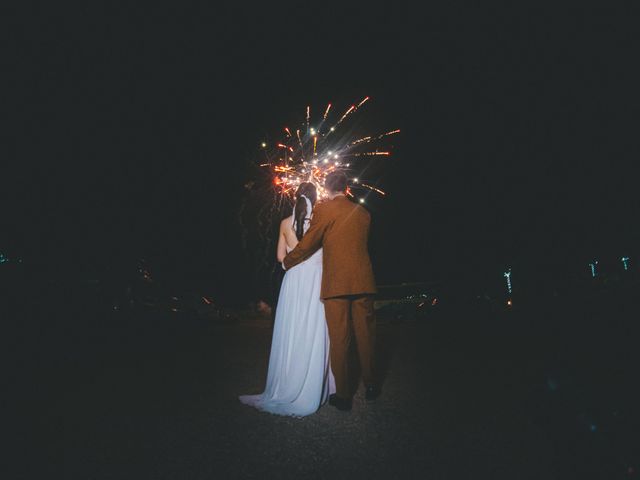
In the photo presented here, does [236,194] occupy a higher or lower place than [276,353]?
higher

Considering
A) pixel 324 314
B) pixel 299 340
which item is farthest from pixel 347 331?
pixel 299 340

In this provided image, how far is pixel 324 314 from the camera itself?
3793mm

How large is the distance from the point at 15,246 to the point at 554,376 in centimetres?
2012

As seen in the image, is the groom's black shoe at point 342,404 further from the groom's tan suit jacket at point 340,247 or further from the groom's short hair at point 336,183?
the groom's short hair at point 336,183

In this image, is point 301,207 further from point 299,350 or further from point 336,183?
point 299,350

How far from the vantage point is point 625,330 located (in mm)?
2131

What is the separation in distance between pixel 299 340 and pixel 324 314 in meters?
0.30

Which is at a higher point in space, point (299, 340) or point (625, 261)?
point (625, 261)

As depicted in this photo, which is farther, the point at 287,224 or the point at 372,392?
the point at 287,224

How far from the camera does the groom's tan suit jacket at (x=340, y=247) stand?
3531 mm

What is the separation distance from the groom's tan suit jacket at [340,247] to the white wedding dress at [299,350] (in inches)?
9.6

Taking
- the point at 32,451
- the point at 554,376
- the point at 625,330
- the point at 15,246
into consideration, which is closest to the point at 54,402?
the point at 32,451

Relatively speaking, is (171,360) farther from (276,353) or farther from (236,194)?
(236,194)

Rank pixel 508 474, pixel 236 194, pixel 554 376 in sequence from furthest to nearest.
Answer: pixel 236 194 → pixel 508 474 → pixel 554 376
